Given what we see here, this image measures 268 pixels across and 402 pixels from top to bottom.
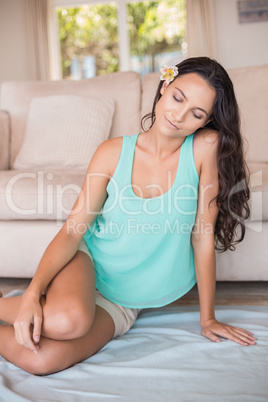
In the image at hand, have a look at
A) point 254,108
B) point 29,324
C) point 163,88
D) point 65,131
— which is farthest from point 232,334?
point 65,131

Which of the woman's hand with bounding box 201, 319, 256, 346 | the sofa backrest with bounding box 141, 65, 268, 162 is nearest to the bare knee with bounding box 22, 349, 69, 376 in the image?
the woman's hand with bounding box 201, 319, 256, 346

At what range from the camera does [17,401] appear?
1069mm

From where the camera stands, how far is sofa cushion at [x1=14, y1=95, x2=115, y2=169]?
2.39 meters

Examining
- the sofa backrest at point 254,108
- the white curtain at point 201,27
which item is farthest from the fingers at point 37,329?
the white curtain at point 201,27

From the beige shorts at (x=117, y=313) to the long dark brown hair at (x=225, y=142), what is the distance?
0.40 meters

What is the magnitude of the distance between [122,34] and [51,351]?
598cm

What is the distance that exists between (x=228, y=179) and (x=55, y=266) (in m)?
0.60

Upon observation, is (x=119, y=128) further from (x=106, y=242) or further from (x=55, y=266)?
(x=55, y=266)

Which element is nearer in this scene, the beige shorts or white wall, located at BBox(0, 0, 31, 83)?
the beige shorts

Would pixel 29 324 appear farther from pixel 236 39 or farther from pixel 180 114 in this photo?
pixel 236 39

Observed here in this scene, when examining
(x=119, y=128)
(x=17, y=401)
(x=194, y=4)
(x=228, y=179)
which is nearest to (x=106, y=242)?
(x=228, y=179)

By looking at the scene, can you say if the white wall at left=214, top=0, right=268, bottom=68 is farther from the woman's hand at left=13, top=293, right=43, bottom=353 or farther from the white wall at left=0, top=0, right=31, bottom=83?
the woman's hand at left=13, top=293, right=43, bottom=353

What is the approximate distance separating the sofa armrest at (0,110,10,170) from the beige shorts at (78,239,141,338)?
4.01 ft

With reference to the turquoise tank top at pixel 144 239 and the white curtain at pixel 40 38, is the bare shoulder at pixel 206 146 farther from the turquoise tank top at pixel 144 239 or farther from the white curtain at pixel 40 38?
the white curtain at pixel 40 38
